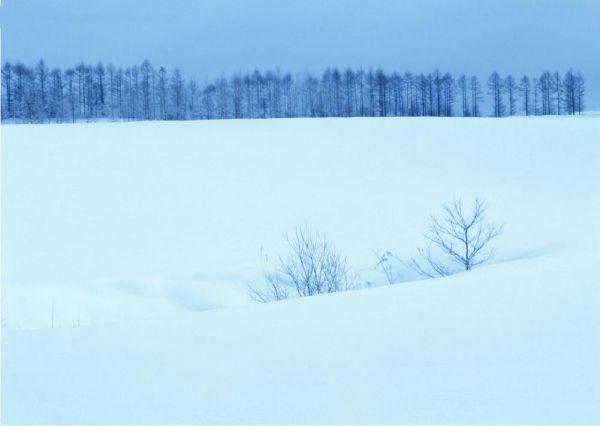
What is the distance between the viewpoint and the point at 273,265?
567 inches

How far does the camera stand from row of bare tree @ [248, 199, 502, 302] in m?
11.1

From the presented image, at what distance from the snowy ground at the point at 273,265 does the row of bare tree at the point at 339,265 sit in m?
0.41

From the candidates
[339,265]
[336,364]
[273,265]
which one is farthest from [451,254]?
[336,364]

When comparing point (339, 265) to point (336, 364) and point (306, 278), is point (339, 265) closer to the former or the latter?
point (306, 278)

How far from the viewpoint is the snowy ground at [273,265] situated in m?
3.51

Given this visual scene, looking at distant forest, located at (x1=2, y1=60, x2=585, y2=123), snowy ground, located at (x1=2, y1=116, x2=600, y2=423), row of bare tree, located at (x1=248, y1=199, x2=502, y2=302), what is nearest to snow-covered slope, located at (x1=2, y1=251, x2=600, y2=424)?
snowy ground, located at (x1=2, y1=116, x2=600, y2=423)

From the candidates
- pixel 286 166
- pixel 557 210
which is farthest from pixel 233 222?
pixel 557 210

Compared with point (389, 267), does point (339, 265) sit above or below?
above

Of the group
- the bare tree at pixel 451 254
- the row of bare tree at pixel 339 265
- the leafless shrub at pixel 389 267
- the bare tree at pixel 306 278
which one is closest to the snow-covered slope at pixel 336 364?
the bare tree at pixel 306 278

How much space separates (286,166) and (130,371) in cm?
2042

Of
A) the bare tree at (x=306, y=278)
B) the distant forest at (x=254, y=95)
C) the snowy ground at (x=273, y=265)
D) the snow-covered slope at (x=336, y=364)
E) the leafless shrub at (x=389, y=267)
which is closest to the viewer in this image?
the snow-covered slope at (x=336, y=364)

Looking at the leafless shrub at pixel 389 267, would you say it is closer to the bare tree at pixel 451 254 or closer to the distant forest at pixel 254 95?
the bare tree at pixel 451 254

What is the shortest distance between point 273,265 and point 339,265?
202cm

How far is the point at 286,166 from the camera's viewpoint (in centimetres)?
2420
